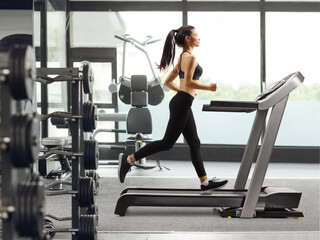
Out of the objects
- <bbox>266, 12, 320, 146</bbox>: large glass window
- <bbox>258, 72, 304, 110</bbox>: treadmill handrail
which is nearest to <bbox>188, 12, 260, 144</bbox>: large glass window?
<bbox>266, 12, 320, 146</bbox>: large glass window

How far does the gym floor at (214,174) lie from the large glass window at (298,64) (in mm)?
507

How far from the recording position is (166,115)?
6.96 metres

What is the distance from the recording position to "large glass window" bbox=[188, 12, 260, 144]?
695 centimetres

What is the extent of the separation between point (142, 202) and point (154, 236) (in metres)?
0.61

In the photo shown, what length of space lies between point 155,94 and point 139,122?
644mm

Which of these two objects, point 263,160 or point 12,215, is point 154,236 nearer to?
point 263,160

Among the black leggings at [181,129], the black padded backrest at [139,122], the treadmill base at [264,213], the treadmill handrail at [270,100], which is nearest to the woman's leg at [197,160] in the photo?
the black leggings at [181,129]

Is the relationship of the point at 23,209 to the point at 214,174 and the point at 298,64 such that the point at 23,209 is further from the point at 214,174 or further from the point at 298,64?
the point at 298,64

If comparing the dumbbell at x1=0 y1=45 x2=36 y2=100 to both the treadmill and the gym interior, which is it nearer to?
the gym interior

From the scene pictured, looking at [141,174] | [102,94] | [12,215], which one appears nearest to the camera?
[12,215]

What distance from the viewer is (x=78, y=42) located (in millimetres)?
6914

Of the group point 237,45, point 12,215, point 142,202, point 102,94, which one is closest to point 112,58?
point 102,94

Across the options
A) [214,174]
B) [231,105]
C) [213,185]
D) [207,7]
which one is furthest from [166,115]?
[231,105]

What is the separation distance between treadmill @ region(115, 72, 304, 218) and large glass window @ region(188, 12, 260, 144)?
10.8ft
